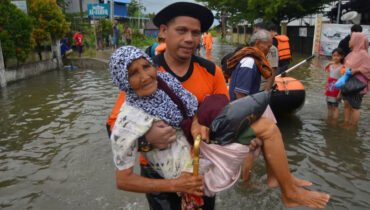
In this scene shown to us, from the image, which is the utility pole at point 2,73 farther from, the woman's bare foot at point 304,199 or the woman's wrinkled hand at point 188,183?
the woman's bare foot at point 304,199

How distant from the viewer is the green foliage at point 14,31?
10391mm

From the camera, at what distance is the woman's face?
1.77m

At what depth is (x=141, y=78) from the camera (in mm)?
1762

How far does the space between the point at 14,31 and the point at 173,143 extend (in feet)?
37.2

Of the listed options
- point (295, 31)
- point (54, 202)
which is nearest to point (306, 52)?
point (295, 31)

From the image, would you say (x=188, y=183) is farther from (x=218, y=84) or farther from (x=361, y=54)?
(x=361, y=54)

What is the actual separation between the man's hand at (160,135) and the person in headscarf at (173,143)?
43 mm

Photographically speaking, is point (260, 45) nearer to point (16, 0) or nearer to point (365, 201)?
point (365, 201)

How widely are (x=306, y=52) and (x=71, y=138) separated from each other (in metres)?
19.5

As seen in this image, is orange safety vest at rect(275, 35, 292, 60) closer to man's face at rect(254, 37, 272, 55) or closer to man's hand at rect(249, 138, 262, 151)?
man's face at rect(254, 37, 272, 55)

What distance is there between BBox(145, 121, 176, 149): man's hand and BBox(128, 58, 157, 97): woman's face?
8.1 inches

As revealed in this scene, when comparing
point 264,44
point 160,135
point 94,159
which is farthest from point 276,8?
point 160,135

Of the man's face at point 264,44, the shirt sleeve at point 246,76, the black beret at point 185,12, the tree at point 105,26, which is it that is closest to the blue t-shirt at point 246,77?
the shirt sleeve at point 246,76

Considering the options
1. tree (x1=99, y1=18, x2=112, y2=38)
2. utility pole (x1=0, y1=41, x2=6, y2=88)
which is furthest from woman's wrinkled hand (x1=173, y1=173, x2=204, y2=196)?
tree (x1=99, y1=18, x2=112, y2=38)
